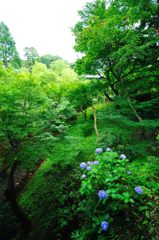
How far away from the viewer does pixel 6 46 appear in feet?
51.5

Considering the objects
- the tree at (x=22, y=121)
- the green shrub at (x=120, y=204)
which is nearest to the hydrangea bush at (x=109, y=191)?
the green shrub at (x=120, y=204)

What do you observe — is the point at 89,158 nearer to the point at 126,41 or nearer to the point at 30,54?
the point at 126,41

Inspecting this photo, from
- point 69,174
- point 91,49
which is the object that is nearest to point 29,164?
point 69,174

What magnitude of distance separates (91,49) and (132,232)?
588 centimetres

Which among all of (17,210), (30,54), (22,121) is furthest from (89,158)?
(30,54)

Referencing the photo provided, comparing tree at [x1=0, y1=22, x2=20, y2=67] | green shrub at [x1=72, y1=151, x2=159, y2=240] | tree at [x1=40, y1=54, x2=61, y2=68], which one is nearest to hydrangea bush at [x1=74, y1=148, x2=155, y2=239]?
green shrub at [x1=72, y1=151, x2=159, y2=240]

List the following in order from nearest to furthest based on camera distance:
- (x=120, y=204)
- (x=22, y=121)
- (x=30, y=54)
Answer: (x=120, y=204)
(x=22, y=121)
(x=30, y=54)

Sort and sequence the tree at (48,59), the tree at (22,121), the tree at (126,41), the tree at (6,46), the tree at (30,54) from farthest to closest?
1. the tree at (48,59)
2. the tree at (30,54)
3. the tree at (6,46)
4. the tree at (126,41)
5. the tree at (22,121)

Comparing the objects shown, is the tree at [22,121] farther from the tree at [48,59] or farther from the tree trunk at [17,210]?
the tree at [48,59]

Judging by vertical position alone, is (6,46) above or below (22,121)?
above

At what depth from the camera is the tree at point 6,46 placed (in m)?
15.5

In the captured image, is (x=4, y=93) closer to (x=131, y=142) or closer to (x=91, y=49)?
(x=91, y=49)

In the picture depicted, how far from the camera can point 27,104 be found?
368 cm

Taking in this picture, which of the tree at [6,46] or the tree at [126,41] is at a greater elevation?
the tree at [6,46]
